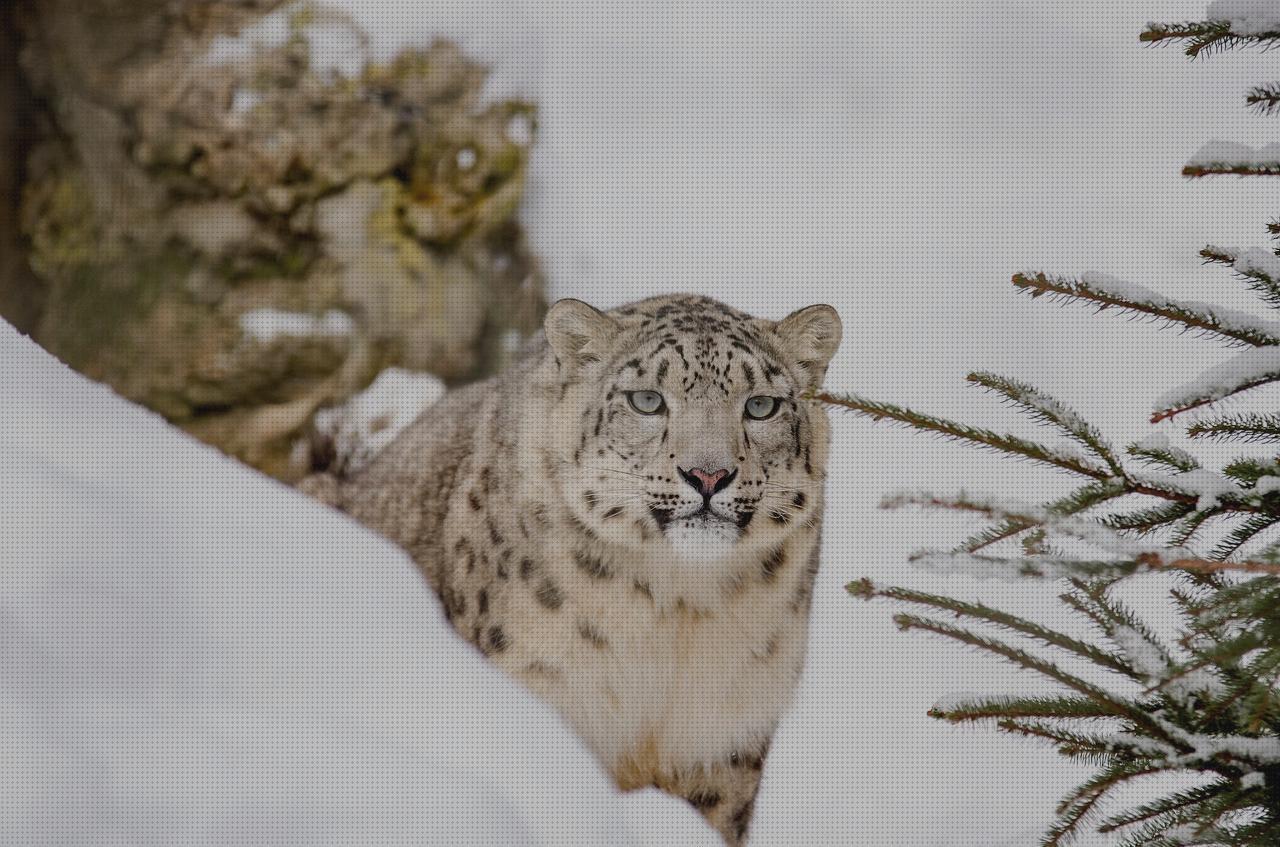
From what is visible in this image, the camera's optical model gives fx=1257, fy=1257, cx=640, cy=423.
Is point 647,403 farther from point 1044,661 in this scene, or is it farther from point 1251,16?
point 1251,16

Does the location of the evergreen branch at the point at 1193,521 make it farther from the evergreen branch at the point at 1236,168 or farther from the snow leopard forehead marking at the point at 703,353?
the snow leopard forehead marking at the point at 703,353

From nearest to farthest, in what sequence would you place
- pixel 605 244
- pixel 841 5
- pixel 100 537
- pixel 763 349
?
pixel 100 537, pixel 763 349, pixel 605 244, pixel 841 5

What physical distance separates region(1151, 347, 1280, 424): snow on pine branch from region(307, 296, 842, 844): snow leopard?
4.59ft

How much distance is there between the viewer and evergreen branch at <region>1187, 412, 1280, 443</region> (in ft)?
6.48

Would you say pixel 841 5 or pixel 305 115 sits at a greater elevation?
pixel 841 5

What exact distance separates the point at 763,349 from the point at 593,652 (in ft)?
3.09

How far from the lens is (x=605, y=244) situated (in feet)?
24.8

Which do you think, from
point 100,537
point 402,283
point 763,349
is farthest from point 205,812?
point 402,283

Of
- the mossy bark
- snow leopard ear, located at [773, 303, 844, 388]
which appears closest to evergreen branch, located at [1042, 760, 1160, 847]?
snow leopard ear, located at [773, 303, 844, 388]

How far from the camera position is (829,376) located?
6.65 meters

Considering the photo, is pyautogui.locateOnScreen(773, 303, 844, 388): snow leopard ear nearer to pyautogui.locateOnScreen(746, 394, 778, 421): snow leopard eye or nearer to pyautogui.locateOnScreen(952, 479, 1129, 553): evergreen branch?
pyautogui.locateOnScreen(746, 394, 778, 421): snow leopard eye

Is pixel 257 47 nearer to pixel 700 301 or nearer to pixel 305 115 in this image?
pixel 305 115

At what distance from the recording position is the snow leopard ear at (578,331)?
135 inches

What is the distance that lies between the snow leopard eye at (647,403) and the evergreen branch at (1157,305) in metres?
1.44
